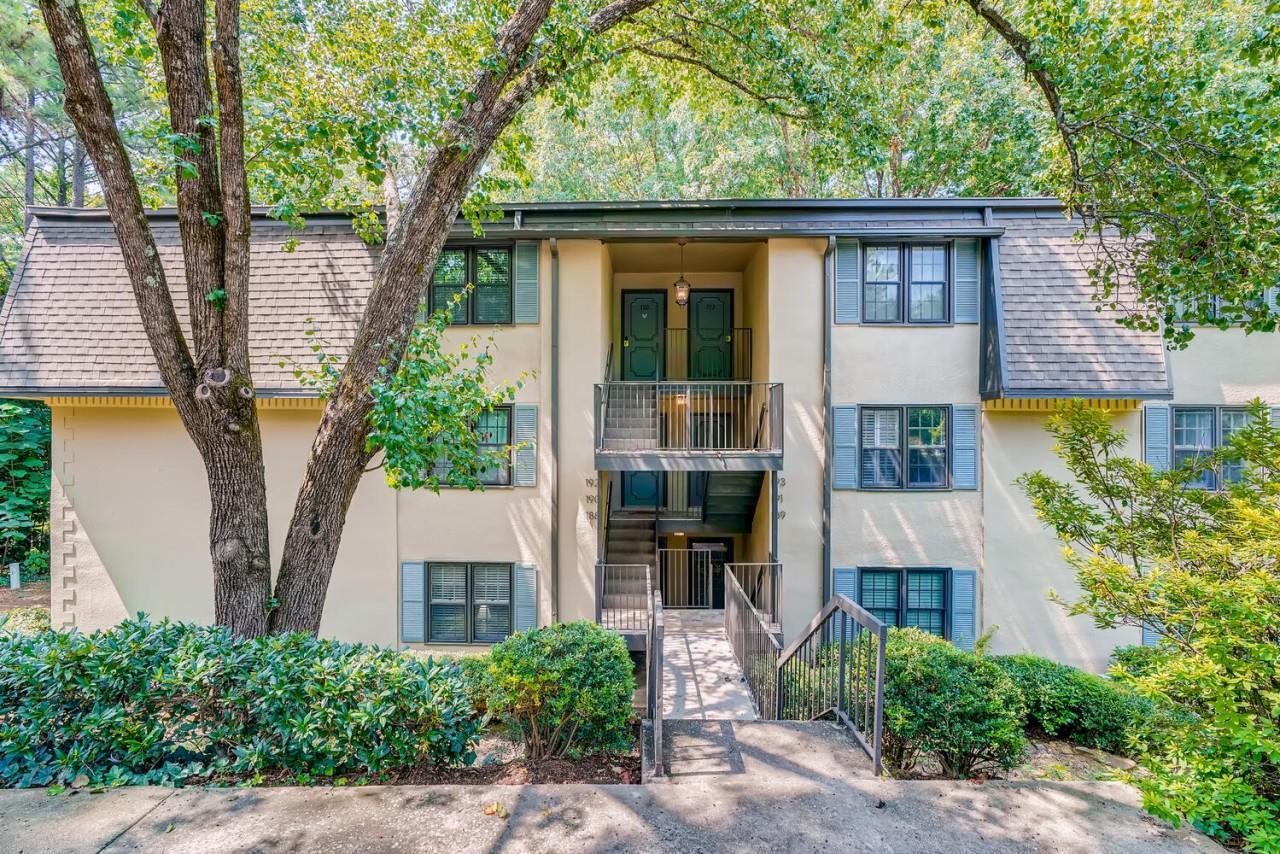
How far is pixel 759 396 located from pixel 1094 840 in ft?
22.3

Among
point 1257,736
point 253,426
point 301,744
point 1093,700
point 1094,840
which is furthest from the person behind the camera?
point 1093,700

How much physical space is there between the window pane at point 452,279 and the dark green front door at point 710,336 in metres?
4.62

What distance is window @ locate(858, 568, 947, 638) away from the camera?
8281mm

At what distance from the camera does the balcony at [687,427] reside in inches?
305

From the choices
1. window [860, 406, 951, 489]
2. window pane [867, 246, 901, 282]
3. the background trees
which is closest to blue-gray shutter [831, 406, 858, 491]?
window [860, 406, 951, 489]

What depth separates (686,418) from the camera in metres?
8.45

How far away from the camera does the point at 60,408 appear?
27.2ft

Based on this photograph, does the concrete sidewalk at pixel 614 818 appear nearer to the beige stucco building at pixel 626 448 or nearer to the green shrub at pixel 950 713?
the green shrub at pixel 950 713

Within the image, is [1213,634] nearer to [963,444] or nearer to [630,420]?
[963,444]

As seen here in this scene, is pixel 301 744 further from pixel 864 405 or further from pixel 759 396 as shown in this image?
pixel 864 405

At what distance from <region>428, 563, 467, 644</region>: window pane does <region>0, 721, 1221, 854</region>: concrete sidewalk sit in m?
5.38

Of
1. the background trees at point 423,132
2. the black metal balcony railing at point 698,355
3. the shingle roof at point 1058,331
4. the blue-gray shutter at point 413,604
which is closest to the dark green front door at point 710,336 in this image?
the black metal balcony railing at point 698,355

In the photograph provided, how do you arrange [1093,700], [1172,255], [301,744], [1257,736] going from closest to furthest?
[1257,736], [301,744], [1172,255], [1093,700]

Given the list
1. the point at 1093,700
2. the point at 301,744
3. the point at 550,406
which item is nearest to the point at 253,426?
the point at 301,744
